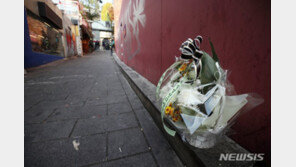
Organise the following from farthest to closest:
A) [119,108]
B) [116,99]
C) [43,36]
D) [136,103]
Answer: [43,36] → [116,99] → [136,103] → [119,108]

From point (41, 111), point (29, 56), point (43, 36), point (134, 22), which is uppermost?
point (43, 36)

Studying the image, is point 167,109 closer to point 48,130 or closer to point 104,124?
point 104,124

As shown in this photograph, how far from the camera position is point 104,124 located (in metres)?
1.78

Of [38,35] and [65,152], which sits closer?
[65,152]

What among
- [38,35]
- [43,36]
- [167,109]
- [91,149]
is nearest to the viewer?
[167,109]

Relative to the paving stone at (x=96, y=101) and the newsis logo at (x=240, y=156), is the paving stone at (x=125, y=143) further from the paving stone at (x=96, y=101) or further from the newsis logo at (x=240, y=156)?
the paving stone at (x=96, y=101)

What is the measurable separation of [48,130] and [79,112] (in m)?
0.52

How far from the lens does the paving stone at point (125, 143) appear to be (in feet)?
4.25

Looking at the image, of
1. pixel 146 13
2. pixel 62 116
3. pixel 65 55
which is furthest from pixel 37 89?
pixel 65 55

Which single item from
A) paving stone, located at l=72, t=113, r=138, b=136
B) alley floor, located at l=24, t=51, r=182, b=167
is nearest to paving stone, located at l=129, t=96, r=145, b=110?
alley floor, located at l=24, t=51, r=182, b=167

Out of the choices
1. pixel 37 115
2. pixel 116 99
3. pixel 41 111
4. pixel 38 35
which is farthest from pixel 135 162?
pixel 38 35

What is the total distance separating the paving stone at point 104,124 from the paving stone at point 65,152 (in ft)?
0.50

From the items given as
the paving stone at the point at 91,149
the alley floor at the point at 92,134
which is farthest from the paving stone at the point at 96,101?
the paving stone at the point at 91,149
